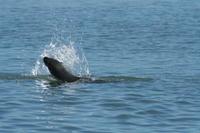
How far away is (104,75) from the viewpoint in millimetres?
23375

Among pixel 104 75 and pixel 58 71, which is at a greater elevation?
pixel 58 71

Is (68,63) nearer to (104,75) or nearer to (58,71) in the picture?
(104,75)

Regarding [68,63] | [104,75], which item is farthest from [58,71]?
[68,63]

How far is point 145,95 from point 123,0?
152ft

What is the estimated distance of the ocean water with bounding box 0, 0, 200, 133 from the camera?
16469mm

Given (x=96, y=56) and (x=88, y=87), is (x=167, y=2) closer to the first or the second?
(x=96, y=56)

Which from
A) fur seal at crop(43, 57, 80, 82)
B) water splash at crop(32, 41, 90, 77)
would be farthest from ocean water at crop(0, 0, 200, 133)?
fur seal at crop(43, 57, 80, 82)

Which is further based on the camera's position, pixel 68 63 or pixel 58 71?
pixel 68 63

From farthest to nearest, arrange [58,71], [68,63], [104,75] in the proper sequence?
[68,63] → [104,75] → [58,71]

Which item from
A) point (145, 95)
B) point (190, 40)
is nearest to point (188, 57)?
point (190, 40)

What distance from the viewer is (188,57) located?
1104 inches

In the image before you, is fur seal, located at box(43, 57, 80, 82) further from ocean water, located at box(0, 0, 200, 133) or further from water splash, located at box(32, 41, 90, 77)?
water splash, located at box(32, 41, 90, 77)

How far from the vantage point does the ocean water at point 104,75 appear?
648 inches

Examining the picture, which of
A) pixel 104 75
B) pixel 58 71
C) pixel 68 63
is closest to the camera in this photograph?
pixel 58 71
